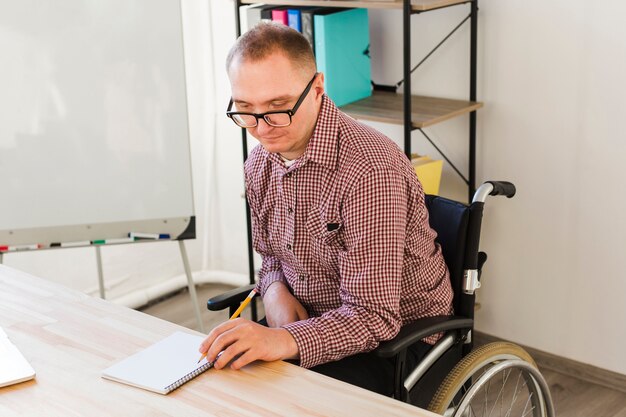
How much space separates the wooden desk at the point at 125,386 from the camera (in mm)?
1354

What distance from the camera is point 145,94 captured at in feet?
8.92

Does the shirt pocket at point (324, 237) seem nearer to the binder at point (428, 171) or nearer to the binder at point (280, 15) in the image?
the binder at point (428, 171)

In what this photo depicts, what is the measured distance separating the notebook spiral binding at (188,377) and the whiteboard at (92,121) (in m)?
1.33

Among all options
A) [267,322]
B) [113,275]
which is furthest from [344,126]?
[113,275]

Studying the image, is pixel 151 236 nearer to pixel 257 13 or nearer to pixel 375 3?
pixel 257 13

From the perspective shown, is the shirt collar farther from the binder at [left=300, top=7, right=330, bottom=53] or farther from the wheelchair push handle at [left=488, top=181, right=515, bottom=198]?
the binder at [left=300, top=7, right=330, bottom=53]

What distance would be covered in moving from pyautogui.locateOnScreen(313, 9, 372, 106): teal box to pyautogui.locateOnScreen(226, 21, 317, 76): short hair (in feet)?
3.37

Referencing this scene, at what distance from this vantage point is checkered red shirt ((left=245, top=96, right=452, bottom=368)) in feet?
5.41

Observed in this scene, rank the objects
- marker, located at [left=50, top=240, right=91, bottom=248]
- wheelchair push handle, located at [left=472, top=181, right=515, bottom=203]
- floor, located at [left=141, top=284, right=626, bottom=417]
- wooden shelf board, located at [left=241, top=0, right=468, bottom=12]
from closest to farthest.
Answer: wheelchair push handle, located at [left=472, top=181, right=515, bottom=203], wooden shelf board, located at [left=241, top=0, right=468, bottom=12], floor, located at [left=141, top=284, right=626, bottom=417], marker, located at [left=50, top=240, right=91, bottom=248]

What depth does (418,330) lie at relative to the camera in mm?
1695

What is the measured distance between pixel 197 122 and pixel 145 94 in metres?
0.96

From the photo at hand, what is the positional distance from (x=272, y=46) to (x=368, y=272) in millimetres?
486

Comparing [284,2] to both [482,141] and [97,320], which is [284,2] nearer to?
[482,141]

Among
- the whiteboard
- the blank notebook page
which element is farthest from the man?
the whiteboard
